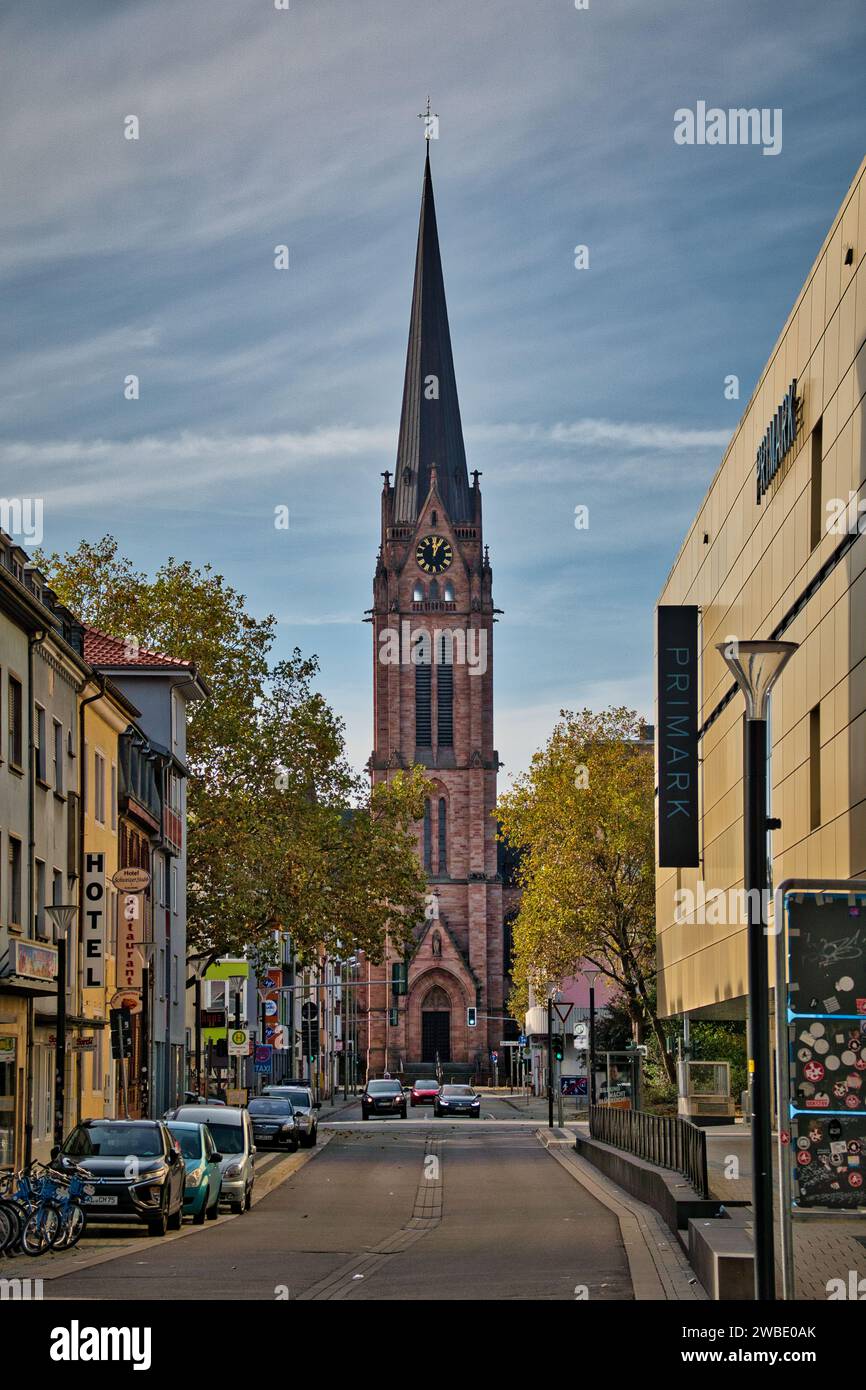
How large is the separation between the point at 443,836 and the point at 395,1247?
106215 mm

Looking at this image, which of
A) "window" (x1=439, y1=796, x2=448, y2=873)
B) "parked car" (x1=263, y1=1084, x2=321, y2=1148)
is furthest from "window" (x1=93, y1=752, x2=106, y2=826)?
"window" (x1=439, y1=796, x2=448, y2=873)

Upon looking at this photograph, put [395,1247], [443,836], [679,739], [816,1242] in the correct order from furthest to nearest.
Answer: [443,836], [679,739], [395,1247], [816,1242]

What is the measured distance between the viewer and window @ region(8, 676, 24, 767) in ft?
105

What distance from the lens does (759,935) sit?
14.3 metres

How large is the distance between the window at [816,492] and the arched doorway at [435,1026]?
103 metres

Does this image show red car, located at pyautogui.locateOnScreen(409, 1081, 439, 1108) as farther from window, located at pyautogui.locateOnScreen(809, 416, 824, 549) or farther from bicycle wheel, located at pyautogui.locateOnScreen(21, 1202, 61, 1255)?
bicycle wheel, located at pyautogui.locateOnScreen(21, 1202, 61, 1255)

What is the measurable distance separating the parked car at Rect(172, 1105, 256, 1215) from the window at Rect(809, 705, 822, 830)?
934cm

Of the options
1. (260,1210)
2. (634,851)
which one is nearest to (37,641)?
(260,1210)

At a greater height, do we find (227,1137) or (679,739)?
(679,739)

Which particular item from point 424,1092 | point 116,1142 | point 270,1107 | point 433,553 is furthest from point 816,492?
point 433,553

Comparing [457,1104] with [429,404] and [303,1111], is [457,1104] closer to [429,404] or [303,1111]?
[303,1111]
